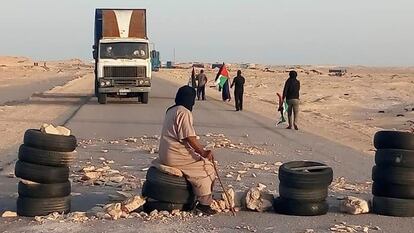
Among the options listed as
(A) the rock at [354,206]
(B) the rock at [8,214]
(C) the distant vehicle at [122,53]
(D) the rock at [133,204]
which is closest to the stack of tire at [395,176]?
(A) the rock at [354,206]

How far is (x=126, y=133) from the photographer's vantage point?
20688 millimetres

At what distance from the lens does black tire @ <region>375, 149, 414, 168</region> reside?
939 centimetres

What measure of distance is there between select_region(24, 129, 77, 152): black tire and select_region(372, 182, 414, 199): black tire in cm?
403

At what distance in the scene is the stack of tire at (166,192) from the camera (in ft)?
30.5

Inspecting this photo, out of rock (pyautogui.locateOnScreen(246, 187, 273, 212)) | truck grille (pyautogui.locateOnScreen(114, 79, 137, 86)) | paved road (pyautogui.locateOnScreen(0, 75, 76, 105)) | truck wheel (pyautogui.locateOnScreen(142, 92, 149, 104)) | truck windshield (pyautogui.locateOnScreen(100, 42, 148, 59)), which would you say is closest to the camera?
rock (pyautogui.locateOnScreen(246, 187, 273, 212))

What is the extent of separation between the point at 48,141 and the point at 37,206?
83 centimetres

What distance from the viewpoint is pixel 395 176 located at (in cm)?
948

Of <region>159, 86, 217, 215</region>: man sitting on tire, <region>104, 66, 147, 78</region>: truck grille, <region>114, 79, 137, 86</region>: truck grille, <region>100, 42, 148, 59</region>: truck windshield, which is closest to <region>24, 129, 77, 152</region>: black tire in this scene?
<region>159, 86, 217, 215</region>: man sitting on tire

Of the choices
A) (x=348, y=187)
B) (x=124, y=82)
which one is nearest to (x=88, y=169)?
(x=348, y=187)

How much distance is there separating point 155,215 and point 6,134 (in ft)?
42.3

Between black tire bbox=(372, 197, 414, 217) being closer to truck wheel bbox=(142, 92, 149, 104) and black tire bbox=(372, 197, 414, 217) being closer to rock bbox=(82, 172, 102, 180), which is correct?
rock bbox=(82, 172, 102, 180)

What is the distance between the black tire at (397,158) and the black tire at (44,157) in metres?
4.06

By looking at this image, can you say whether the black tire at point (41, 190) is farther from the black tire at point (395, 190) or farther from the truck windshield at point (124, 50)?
the truck windshield at point (124, 50)

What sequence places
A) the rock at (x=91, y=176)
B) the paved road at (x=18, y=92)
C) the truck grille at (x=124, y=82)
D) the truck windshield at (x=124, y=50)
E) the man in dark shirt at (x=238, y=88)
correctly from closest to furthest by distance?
the rock at (x=91, y=176), the man in dark shirt at (x=238, y=88), the truck windshield at (x=124, y=50), the truck grille at (x=124, y=82), the paved road at (x=18, y=92)
